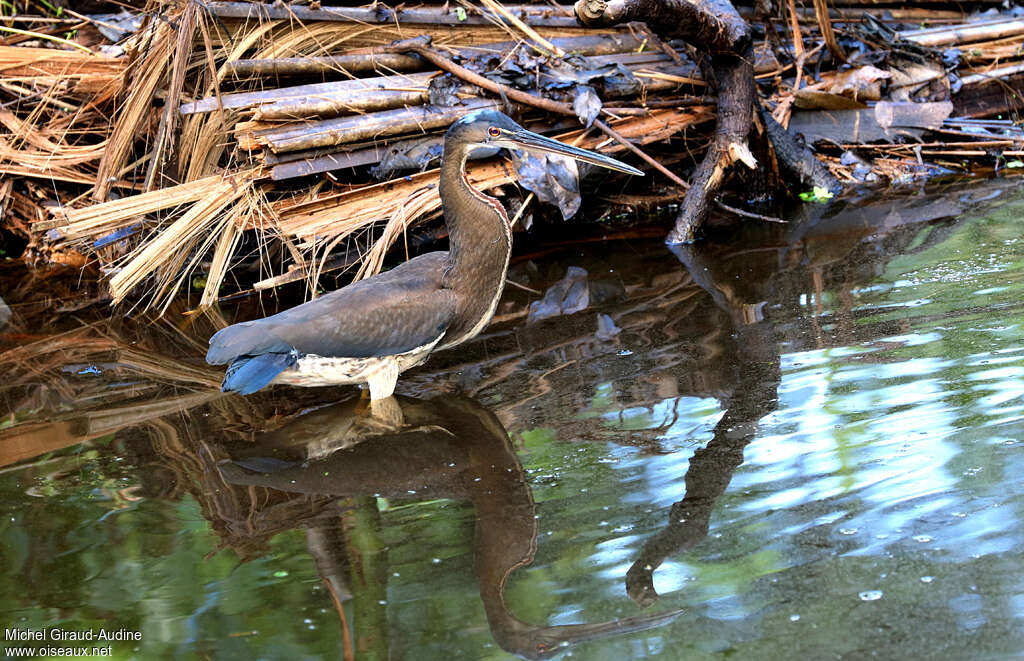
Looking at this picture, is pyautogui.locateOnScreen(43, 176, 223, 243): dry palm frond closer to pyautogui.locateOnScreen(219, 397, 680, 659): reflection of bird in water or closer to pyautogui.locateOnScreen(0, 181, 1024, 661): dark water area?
pyautogui.locateOnScreen(0, 181, 1024, 661): dark water area

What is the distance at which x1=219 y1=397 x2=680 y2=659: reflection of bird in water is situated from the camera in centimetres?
298

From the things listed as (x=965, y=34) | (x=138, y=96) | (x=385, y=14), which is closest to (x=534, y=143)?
→ (x=385, y=14)

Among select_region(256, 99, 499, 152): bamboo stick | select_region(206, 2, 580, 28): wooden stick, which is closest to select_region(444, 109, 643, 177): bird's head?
select_region(256, 99, 499, 152): bamboo stick

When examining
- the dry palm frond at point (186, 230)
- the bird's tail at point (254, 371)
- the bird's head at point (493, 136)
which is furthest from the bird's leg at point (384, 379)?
the dry palm frond at point (186, 230)

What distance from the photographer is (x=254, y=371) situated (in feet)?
14.8

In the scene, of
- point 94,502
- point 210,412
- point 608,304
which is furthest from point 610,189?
point 94,502

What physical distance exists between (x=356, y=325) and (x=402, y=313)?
23 centimetres

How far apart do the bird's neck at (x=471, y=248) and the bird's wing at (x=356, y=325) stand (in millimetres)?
111

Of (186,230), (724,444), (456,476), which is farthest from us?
(186,230)

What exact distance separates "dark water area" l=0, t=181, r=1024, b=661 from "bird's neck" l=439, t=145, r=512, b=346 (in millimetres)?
362

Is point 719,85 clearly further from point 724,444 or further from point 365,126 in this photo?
point 724,444

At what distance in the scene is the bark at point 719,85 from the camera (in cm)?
667

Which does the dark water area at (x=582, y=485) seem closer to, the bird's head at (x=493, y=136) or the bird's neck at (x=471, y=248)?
the bird's neck at (x=471, y=248)

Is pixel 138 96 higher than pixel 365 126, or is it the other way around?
pixel 138 96
